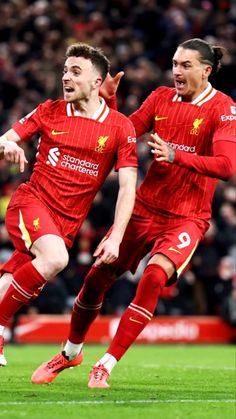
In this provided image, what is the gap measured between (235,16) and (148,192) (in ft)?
49.0

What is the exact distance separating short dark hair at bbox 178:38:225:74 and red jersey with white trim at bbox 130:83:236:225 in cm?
22

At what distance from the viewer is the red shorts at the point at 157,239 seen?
901 cm

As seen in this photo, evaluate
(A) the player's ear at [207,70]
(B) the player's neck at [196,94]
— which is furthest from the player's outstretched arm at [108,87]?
(A) the player's ear at [207,70]

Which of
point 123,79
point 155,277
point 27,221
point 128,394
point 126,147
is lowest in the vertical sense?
point 123,79

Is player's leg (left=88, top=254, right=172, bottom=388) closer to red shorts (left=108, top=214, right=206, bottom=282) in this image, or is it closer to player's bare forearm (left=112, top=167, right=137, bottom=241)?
red shorts (left=108, top=214, right=206, bottom=282)

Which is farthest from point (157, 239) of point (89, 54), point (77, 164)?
point (89, 54)

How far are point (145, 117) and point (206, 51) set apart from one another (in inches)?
29.5

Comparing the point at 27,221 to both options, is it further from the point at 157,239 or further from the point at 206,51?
the point at 206,51

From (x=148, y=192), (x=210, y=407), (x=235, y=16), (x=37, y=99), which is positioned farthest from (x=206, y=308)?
(x=210, y=407)

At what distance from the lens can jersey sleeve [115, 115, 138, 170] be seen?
9.05 m

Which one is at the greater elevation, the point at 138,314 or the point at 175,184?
the point at 175,184

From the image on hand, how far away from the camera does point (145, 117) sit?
962cm

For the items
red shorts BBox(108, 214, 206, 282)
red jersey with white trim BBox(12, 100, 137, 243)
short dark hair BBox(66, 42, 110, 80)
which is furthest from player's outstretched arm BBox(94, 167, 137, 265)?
Answer: short dark hair BBox(66, 42, 110, 80)

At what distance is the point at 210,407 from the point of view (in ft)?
25.3
